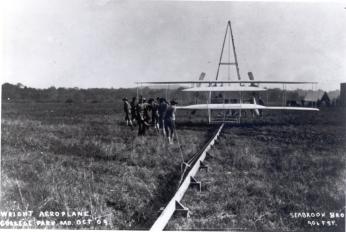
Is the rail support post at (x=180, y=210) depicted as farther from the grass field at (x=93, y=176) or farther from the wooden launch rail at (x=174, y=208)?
the grass field at (x=93, y=176)

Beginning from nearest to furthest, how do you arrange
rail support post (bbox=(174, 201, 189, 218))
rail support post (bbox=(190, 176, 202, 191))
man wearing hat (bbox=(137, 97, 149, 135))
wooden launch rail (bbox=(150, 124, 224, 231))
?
1. wooden launch rail (bbox=(150, 124, 224, 231))
2. rail support post (bbox=(174, 201, 189, 218))
3. rail support post (bbox=(190, 176, 202, 191))
4. man wearing hat (bbox=(137, 97, 149, 135))

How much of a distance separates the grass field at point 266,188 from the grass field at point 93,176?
73cm

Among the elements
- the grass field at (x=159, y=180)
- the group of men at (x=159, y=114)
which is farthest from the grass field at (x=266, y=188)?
the group of men at (x=159, y=114)

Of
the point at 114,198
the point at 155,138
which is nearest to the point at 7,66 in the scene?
the point at 114,198

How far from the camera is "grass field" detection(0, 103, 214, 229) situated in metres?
6.95

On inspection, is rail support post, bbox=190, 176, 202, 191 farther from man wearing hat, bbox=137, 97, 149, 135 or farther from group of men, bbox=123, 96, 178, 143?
man wearing hat, bbox=137, 97, 149, 135

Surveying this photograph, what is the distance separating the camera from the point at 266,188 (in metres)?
8.12

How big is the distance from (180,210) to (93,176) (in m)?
2.41

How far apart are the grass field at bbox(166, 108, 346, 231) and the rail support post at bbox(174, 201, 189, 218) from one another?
0.36ft

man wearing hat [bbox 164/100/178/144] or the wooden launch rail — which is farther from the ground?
man wearing hat [bbox 164/100/178/144]

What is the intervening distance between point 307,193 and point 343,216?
777 mm

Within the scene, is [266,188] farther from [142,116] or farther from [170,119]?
[142,116]

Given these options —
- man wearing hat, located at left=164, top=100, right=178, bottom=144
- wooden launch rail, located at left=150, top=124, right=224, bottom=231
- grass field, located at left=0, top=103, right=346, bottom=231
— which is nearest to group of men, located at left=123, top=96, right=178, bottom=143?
man wearing hat, located at left=164, top=100, right=178, bottom=144

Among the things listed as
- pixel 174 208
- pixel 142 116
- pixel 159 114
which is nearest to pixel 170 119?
pixel 159 114
